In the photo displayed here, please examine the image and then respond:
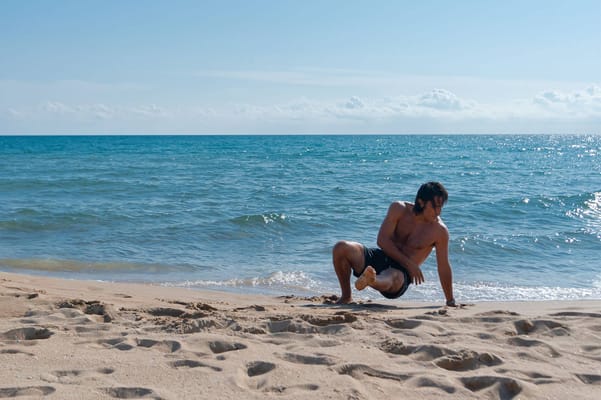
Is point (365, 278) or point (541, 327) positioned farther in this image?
point (365, 278)

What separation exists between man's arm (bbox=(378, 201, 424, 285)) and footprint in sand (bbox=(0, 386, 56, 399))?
3.35 metres

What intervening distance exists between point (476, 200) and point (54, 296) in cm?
1235

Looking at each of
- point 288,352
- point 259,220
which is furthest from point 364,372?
point 259,220

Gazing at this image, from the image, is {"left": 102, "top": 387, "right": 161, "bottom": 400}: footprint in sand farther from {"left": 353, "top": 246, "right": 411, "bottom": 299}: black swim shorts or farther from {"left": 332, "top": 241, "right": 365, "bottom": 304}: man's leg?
{"left": 353, "top": 246, "right": 411, "bottom": 299}: black swim shorts

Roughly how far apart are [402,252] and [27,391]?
3596 millimetres

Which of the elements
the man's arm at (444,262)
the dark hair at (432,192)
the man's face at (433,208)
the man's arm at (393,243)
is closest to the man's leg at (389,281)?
the man's arm at (393,243)

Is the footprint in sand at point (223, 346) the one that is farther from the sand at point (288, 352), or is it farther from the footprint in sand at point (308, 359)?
the footprint in sand at point (308, 359)

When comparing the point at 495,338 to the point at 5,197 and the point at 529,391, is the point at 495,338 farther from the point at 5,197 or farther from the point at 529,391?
the point at 5,197

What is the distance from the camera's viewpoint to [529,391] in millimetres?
3189

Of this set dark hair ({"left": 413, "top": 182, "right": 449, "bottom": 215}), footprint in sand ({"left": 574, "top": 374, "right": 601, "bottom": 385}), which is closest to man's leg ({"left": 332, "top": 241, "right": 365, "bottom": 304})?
dark hair ({"left": 413, "top": 182, "right": 449, "bottom": 215})

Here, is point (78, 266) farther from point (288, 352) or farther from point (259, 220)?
point (288, 352)

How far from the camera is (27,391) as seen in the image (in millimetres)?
3094

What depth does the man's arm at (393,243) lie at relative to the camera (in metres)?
5.68

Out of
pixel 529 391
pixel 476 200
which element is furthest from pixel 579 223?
pixel 529 391
